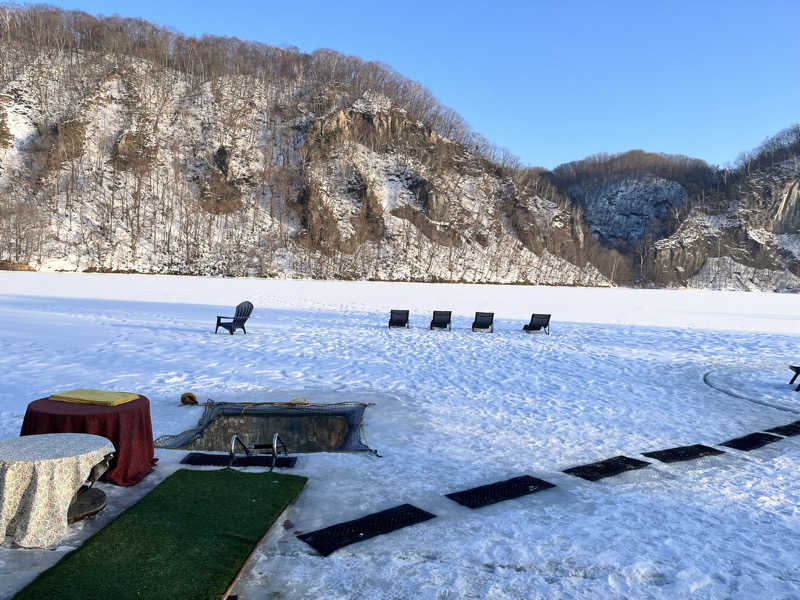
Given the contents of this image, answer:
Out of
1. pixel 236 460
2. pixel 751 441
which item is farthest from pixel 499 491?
pixel 751 441

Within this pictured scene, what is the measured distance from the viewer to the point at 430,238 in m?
75.7

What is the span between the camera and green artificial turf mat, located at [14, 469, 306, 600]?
2.84 meters

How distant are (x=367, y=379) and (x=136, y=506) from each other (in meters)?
5.18

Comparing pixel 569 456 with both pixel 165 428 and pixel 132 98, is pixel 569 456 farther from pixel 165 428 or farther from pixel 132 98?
pixel 132 98

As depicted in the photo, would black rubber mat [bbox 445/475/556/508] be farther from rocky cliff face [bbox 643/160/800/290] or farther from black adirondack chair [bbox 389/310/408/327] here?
rocky cliff face [bbox 643/160/800/290]

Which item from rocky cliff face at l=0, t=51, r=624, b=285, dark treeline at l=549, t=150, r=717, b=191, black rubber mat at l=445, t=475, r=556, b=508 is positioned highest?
dark treeline at l=549, t=150, r=717, b=191

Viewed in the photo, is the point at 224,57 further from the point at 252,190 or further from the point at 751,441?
the point at 751,441

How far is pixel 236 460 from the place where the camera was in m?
5.05

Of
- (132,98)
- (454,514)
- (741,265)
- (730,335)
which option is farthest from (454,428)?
(741,265)

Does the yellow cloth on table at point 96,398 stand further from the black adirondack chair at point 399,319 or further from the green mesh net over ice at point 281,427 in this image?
the black adirondack chair at point 399,319

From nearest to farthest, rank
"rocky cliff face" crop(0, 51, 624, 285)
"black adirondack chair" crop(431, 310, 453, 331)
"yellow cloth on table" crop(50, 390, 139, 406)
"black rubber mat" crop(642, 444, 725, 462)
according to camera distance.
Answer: "yellow cloth on table" crop(50, 390, 139, 406), "black rubber mat" crop(642, 444, 725, 462), "black adirondack chair" crop(431, 310, 453, 331), "rocky cliff face" crop(0, 51, 624, 285)

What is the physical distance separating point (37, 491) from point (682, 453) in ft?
19.8

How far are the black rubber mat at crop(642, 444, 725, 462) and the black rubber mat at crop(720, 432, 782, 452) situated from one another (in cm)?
37

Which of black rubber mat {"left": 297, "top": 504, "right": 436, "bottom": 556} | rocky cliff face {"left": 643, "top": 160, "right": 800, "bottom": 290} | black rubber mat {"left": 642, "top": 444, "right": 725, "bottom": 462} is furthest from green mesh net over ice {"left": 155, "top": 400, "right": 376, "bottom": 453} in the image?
rocky cliff face {"left": 643, "top": 160, "right": 800, "bottom": 290}
